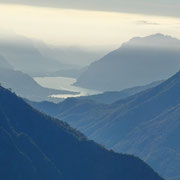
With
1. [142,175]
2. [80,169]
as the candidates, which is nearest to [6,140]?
[80,169]

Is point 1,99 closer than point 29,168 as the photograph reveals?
No

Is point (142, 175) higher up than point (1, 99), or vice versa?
point (1, 99)

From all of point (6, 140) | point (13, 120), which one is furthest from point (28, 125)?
point (6, 140)

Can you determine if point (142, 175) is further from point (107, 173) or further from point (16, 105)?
point (16, 105)

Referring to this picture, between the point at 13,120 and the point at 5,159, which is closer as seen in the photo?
the point at 5,159

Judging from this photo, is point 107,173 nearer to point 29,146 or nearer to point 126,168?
point 126,168
